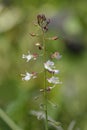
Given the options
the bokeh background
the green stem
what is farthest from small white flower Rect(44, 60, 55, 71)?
the bokeh background

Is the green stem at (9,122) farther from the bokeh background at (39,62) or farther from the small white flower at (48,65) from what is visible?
the bokeh background at (39,62)

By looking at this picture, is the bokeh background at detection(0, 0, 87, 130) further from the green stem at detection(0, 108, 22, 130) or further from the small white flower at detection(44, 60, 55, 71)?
the small white flower at detection(44, 60, 55, 71)

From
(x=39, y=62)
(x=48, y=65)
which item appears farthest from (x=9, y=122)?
(x=39, y=62)

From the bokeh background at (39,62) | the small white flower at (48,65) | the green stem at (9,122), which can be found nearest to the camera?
the small white flower at (48,65)

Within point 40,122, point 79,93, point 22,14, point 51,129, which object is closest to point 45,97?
point 51,129

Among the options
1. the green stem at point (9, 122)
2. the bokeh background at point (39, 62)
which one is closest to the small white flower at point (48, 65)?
the green stem at point (9, 122)

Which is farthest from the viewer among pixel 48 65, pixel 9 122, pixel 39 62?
pixel 39 62

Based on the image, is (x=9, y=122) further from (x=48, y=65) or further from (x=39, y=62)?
(x=39, y=62)

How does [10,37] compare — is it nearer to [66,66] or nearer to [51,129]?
[66,66]
